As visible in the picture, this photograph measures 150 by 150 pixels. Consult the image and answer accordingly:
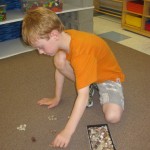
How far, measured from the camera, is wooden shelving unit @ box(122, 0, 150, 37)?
2.47 m

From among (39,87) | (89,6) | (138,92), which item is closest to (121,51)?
(89,6)

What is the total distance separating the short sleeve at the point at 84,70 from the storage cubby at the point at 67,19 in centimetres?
115

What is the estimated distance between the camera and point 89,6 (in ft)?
7.58

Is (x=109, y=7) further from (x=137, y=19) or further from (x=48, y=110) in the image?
(x=48, y=110)

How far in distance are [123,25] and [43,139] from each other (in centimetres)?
199

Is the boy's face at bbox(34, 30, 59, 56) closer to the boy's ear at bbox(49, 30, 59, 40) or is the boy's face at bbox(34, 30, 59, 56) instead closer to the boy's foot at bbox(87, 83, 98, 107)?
the boy's ear at bbox(49, 30, 59, 40)

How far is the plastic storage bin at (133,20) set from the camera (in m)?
2.58

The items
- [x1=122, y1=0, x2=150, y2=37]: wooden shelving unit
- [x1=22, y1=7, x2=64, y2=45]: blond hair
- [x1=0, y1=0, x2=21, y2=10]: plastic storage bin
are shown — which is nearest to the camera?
[x1=22, y1=7, x2=64, y2=45]: blond hair

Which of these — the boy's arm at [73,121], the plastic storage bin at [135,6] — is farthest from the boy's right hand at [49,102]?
the plastic storage bin at [135,6]

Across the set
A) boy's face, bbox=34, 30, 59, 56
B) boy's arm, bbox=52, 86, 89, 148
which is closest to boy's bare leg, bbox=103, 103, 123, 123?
boy's arm, bbox=52, 86, 89, 148

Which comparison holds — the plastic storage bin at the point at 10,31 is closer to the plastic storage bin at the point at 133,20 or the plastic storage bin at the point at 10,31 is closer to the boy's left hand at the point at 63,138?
the plastic storage bin at the point at 133,20

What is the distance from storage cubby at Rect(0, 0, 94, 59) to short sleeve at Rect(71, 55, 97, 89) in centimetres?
115

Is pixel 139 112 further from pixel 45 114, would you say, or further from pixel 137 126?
pixel 45 114

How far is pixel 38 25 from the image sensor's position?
941 mm
